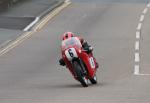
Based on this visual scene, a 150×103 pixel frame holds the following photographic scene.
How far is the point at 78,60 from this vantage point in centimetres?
1819

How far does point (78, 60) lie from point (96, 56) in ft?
21.7

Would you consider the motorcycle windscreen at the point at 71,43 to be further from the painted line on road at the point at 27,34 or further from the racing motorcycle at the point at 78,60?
the painted line on road at the point at 27,34

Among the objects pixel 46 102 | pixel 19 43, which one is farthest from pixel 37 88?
pixel 19 43

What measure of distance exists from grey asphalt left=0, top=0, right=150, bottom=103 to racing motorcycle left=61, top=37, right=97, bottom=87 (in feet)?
1.00

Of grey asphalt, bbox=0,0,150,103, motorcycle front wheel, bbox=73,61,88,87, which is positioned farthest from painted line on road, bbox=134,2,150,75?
motorcycle front wheel, bbox=73,61,88,87

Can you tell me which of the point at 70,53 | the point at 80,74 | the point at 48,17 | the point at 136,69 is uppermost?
the point at 70,53

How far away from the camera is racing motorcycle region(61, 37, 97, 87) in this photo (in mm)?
18047

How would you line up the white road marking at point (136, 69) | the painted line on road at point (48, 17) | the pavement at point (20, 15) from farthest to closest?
1. the painted line on road at point (48, 17)
2. the pavement at point (20, 15)
3. the white road marking at point (136, 69)

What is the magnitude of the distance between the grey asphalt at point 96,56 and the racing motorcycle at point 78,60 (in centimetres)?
31

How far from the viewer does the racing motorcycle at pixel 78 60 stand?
1805cm

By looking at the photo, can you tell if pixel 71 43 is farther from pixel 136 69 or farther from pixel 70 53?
pixel 136 69

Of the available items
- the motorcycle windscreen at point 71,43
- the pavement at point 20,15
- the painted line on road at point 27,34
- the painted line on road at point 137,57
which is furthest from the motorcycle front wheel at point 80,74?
the pavement at point 20,15

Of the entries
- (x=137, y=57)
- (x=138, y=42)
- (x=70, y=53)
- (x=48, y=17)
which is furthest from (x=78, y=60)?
(x=48, y=17)

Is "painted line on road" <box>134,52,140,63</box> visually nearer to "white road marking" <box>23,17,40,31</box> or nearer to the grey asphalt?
the grey asphalt
